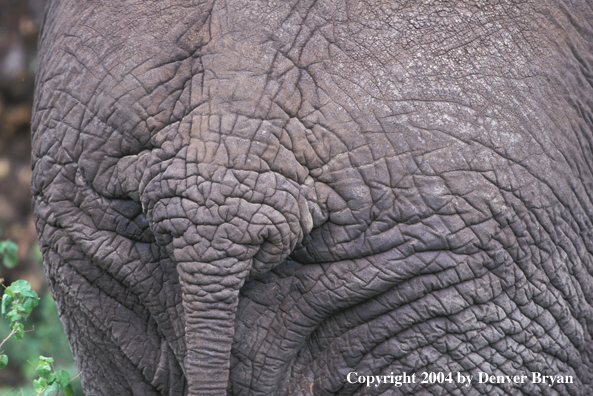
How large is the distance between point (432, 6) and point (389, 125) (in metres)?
0.46

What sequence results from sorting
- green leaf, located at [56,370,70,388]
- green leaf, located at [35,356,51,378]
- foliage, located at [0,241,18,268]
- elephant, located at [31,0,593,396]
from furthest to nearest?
foliage, located at [0,241,18,268] < green leaf, located at [56,370,70,388] < green leaf, located at [35,356,51,378] < elephant, located at [31,0,593,396]

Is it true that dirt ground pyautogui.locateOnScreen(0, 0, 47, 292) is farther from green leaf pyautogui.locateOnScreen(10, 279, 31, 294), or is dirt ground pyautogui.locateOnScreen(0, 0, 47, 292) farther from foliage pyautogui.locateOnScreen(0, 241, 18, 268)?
green leaf pyautogui.locateOnScreen(10, 279, 31, 294)

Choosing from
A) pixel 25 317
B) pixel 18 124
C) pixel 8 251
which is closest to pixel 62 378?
pixel 25 317

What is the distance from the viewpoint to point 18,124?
585 centimetres

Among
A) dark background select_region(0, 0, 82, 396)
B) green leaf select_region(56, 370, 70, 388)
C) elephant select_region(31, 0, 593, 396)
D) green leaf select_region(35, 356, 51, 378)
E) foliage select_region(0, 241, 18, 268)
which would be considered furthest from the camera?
dark background select_region(0, 0, 82, 396)

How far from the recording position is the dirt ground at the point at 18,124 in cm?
575

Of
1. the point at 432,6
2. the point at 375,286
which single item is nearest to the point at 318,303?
the point at 375,286

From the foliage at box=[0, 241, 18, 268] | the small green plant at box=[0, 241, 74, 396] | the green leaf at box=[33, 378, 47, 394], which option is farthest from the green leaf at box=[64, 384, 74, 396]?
the foliage at box=[0, 241, 18, 268]

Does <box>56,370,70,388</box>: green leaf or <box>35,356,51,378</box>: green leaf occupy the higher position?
<box>35,356,51,378</box>: green leaf

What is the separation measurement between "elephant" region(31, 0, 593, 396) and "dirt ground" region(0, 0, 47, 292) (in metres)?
3.40

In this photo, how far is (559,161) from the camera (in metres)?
2.51

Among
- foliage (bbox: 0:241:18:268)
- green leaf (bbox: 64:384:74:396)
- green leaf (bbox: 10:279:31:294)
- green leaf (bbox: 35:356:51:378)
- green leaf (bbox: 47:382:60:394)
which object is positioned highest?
green leaf (bbox: 10:279:31:294)

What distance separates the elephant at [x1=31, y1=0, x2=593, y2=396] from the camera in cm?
233

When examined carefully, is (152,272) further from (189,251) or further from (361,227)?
(361,227)
